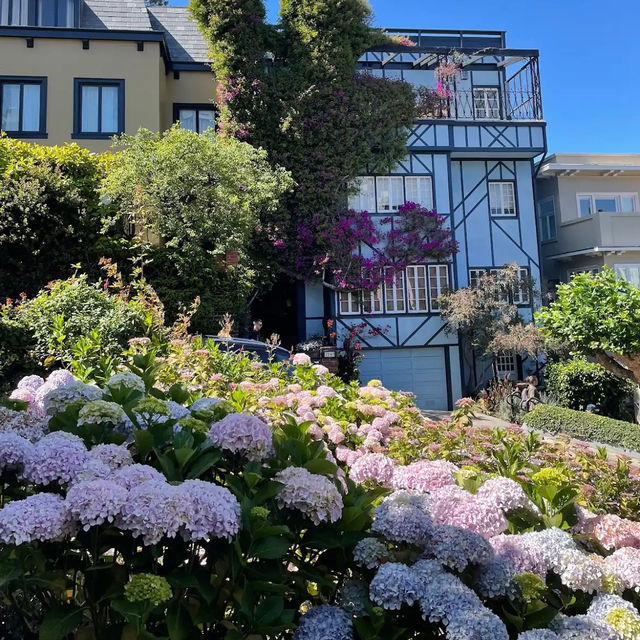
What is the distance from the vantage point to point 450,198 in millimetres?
17938

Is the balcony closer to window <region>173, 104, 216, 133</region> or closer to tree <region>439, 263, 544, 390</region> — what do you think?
tree <region>439, 263, 544, 390</region>

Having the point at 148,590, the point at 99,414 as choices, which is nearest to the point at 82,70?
the point at 99,414

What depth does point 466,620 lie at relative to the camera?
170 cm

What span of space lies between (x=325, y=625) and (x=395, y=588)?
0.91 ft

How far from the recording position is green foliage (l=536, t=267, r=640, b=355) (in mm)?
10727

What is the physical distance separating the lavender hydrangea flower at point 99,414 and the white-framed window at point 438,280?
1596 centimetres

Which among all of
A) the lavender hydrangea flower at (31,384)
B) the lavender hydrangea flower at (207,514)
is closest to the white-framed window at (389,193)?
the lavender hydrangea flower at (31,384)

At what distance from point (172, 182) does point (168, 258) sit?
5.19 feet

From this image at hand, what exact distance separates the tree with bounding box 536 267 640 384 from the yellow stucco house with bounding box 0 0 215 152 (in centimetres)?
1143

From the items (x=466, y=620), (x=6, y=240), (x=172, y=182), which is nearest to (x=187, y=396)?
(x=466, y=620)

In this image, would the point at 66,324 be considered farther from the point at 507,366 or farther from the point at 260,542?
the point at 507,366

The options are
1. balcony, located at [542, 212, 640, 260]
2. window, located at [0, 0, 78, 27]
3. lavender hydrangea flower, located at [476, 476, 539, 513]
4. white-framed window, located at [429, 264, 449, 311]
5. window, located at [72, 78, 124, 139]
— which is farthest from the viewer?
balcony, located at [542, 212, 640, 260]

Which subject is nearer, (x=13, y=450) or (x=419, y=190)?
(x=13, y=450)

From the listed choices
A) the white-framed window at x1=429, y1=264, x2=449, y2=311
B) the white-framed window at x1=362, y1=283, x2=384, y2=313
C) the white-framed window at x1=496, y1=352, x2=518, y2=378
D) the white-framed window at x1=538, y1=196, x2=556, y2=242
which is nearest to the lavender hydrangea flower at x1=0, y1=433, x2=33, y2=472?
the white-framed window at x1=362, y1=283, x2=384, y2=313
